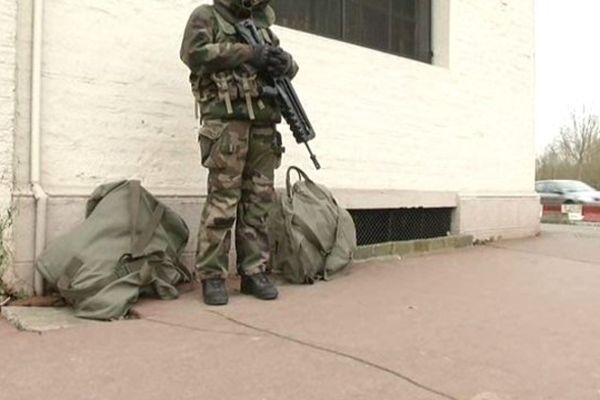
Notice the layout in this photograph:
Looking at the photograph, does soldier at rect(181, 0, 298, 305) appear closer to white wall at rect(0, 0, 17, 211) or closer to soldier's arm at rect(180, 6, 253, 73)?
soldier's arm at rect(180, 6, 253, 73)

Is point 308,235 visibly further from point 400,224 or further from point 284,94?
point 400,224

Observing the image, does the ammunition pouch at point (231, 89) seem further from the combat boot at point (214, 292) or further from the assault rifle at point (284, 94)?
the combat boot at point (214, 292)

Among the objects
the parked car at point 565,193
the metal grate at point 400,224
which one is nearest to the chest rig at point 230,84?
the metal grate at point 400,224

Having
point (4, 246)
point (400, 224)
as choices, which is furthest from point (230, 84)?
point (400, 224)

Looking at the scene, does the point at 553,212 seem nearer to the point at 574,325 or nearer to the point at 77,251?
the point at 574,325

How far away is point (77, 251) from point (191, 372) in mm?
1399

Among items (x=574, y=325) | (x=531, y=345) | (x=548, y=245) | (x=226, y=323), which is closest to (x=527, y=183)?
(x=548, y=245)

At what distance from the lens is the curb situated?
18.8ft

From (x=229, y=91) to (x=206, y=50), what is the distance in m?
0.28

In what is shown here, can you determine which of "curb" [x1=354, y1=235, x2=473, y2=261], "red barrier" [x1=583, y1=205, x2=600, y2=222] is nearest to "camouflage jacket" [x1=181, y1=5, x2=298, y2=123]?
"curb" [x1=354, y1=235, x2=473, y2=261]

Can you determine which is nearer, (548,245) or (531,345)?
(531,345)

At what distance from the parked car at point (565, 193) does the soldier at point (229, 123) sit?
70.6ft

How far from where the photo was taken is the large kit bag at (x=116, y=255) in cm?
347

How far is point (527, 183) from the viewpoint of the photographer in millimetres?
7984
